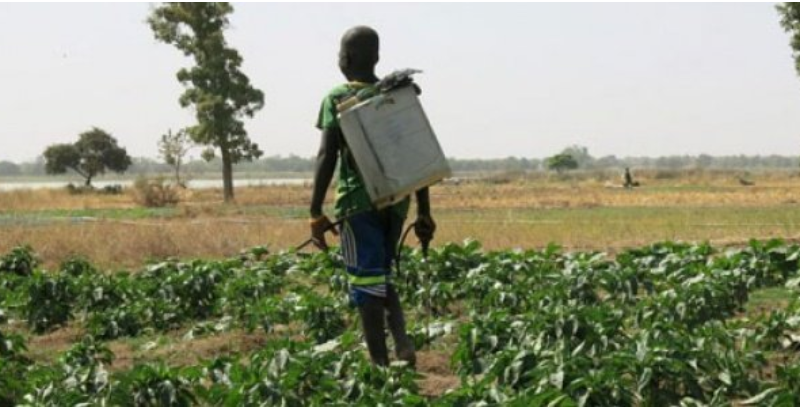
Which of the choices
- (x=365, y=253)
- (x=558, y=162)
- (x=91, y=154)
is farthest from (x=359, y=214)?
(x=558, y=162)

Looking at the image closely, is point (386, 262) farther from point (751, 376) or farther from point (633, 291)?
point (633, 291)

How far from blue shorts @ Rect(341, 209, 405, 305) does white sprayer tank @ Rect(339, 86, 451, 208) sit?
25cm

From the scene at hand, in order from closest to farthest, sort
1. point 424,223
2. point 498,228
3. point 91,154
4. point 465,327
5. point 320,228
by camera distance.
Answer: point 320,228 < point 465,327 < point 424,223 < point 498,228 < point 91,154

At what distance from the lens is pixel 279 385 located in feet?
16.5

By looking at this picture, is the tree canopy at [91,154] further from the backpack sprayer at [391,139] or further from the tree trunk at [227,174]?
the backpack sprayer at [391,139]

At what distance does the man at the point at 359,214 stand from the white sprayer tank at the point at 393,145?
20 cm

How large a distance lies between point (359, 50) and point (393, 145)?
2.13ft

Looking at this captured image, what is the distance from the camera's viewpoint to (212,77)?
46875 millimetres

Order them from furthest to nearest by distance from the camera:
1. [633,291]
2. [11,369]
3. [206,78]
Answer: [206,78], [633,291], [11,369]

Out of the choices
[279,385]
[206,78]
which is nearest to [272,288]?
[279,385]

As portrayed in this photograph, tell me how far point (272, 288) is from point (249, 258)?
3.17 meters

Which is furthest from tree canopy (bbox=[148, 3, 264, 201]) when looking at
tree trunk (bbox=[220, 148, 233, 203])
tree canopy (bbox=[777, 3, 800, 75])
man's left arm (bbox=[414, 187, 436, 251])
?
man's left arm (bbox=[414, 187, 436, 251])

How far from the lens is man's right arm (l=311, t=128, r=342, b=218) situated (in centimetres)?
589

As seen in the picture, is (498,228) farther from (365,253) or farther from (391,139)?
(391,139)
